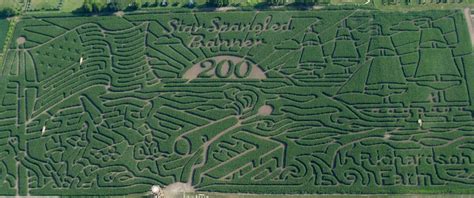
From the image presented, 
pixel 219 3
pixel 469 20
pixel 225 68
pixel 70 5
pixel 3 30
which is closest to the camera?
pixel 469 20

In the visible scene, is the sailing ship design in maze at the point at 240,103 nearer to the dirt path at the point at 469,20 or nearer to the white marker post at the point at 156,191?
the dirt path at the point at 469,20

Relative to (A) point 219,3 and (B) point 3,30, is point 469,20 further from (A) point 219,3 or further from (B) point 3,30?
(B) point 3,30

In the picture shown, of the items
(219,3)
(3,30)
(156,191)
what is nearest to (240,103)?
(156,191)

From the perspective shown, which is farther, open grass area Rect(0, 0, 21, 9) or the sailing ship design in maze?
open grass area Rect(0, 0, 21, 9)

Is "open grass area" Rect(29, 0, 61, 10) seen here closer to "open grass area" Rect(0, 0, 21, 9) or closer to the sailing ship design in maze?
"open grass area" Rect(0, 0, 21, 9)

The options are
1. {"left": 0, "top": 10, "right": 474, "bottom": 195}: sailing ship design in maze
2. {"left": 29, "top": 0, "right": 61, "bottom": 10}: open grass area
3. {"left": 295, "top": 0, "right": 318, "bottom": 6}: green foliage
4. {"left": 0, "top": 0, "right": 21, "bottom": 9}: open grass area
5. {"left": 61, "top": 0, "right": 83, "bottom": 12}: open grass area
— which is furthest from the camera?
{"left": 0, "top": 0, "right": 21, "bottom": 9}: open grass area

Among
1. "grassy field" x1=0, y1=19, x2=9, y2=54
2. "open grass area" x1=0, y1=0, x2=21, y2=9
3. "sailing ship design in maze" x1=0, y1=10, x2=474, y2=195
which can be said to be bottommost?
"sailing ship design in maze" x1=0, y1=10, x2=474, y2=195

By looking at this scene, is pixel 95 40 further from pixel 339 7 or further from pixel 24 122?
pixel 339 7

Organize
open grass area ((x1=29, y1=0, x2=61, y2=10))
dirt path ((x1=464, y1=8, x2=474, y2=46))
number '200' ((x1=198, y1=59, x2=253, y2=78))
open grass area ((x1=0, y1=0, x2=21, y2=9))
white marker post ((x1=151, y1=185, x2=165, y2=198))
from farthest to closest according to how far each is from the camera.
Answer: open grass area ((x1=0, y1=0, x2=21, y2=9)) → open grass area ((x1=29, y1=0, x2=61, y2=10)) → number '200' ((x1=198, y1=59, x2=253, y2=78)) → dirt path ((x1=464, y1=8, x2=474, y2=46)) → white marker post ((x1=151, y1=185, x2=165, y2=198))

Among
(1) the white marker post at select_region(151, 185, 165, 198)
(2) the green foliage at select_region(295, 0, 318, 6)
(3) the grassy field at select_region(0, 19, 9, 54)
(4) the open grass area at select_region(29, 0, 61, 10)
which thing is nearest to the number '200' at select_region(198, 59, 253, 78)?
(2) the green foliage at select_region(295, 0, 318, 6)
